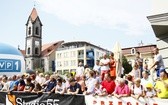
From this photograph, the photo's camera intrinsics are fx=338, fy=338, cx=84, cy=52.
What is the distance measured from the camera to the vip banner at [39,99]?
1073cm

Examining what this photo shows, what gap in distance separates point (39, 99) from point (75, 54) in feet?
295

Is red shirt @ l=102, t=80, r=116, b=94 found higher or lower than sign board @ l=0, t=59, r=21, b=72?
lower

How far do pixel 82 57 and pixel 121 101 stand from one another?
296 feet

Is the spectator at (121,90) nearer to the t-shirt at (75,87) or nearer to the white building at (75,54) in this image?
the t-shirt at (75,87)

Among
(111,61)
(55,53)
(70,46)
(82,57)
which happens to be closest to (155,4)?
(111,61)

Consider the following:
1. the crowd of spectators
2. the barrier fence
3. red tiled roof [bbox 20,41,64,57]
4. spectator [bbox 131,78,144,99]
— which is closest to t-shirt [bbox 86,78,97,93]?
the crowd of spectators

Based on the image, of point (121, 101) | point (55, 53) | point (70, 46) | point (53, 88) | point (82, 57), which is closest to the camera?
point (121, 101)

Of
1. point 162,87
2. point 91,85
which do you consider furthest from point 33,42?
point 162,87

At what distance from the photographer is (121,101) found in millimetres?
9398

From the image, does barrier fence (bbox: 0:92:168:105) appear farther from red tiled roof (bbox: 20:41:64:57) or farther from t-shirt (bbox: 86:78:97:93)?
red tiled roof (bbox: 20:41:64:57)

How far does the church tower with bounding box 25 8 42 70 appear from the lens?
369 feet

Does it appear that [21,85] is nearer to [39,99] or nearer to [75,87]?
[39,99]

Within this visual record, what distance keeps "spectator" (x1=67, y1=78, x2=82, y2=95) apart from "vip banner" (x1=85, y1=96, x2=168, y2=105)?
60 cm

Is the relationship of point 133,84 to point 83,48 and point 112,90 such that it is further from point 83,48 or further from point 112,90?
point 83,48
